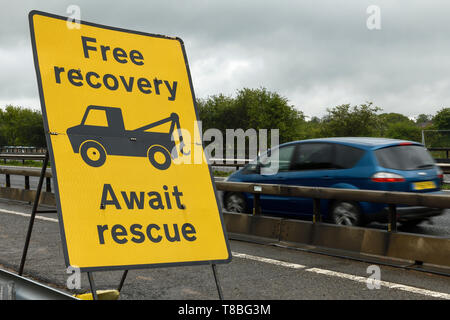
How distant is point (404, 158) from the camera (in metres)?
8.38

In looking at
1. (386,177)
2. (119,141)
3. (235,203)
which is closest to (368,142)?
(386,177)

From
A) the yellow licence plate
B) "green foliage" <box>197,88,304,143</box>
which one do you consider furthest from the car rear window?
"green foliage" <box>197,88,304,143</box>

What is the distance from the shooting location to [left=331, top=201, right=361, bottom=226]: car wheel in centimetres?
802

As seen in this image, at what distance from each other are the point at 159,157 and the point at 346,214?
4.83m

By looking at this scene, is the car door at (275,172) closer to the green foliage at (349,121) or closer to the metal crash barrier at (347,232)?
the metal crash barrier at (347,232)

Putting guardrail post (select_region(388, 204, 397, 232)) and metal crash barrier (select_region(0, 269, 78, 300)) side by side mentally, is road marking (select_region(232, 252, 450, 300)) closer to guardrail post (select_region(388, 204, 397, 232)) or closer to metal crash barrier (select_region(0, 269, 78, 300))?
guardrail post (select_region(388, 204, 397, 232))

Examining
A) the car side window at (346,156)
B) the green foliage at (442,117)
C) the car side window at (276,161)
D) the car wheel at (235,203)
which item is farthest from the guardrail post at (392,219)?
the green foliage at (442,117)

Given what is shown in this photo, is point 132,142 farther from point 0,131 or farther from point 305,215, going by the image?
point 0,131

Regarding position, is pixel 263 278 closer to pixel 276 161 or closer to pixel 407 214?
pixel 407 214

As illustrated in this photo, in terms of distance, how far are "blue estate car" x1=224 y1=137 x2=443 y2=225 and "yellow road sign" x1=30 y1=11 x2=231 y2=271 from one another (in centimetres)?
462

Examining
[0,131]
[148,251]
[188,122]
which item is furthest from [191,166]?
[0,131]

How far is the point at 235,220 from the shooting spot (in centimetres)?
890

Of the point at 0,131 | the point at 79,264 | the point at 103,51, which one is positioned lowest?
the point at 79,264

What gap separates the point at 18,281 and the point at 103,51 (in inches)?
86.9
